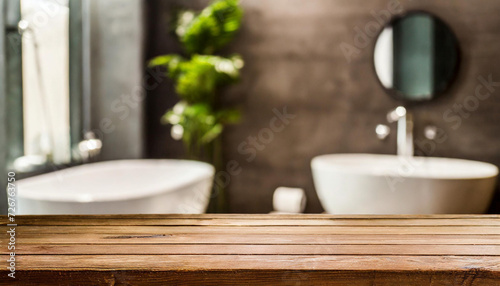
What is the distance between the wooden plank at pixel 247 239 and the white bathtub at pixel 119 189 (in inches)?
41.9

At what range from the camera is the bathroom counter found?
74 cm

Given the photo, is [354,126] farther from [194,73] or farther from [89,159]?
[89,159]

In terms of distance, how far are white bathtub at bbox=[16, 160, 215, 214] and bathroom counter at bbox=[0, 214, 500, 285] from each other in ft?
3.06

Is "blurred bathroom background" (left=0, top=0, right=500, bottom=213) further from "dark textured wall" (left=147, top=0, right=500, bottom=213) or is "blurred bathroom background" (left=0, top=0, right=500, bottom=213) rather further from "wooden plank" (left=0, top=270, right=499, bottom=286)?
"wooden plank" (left=0, top=270, right=499, bottom=286)

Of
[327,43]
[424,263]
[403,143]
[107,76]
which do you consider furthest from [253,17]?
[424,263]

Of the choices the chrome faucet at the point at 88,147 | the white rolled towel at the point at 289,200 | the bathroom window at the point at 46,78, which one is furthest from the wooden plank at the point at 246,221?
the white rolled towel at the point at 289,200

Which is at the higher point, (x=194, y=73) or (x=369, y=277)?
(x=194, y=73)

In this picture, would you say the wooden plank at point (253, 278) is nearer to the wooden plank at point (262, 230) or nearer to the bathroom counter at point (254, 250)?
the bathroom counter at point (254, 250)

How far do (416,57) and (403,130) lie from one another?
57 centimetres

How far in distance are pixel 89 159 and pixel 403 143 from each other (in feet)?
7.39

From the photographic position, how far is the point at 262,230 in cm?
96

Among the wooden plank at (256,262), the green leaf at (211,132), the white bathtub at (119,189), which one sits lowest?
the white bathtub at (119,189)

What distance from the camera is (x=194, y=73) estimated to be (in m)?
3.08

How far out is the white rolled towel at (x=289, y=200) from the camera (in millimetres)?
3193
